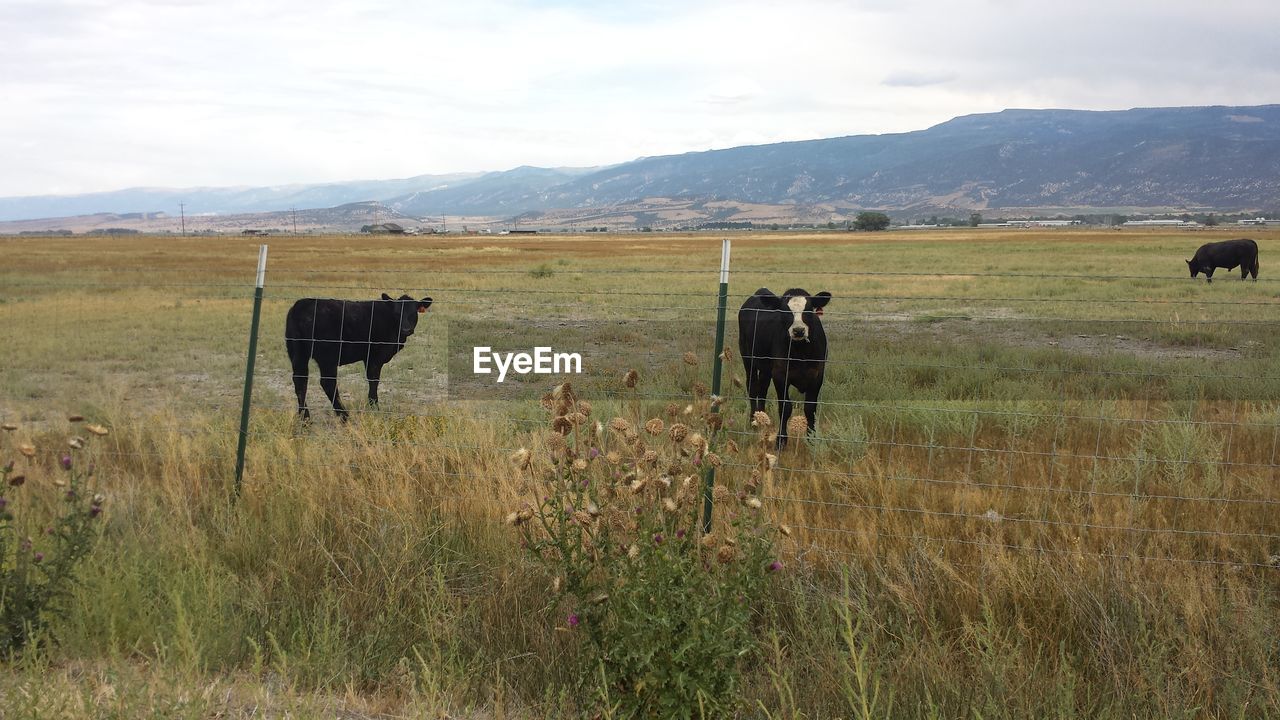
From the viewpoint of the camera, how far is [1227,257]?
34125mm

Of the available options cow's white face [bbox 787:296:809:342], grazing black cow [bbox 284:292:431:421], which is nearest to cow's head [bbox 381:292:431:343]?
grazing black cow [bbox 284:292:431:421]

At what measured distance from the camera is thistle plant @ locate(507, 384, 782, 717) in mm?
3406

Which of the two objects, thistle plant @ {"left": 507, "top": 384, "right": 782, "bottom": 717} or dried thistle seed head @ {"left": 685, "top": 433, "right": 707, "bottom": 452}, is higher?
dried thistle seed head @ {"left": 685, "top": 433, "right": 707, "bottom": 452}

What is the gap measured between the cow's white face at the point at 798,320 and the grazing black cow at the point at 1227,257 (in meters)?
31.2

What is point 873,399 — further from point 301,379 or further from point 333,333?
point 301,379

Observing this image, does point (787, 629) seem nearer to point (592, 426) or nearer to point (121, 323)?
point (592, 426)

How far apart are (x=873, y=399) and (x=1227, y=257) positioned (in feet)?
102

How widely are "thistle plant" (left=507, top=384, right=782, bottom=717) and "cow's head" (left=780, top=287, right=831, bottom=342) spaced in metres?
5.02

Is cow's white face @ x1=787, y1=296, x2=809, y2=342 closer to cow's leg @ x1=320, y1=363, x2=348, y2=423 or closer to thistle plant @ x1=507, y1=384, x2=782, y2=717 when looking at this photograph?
cow's leg @ x1=320, y1=363, x2=348, y2=423

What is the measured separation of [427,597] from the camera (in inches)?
177

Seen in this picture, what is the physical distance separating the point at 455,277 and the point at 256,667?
101ft

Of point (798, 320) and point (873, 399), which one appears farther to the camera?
point (873, 399)

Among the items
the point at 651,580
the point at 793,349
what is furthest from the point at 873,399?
the point at 651,580
